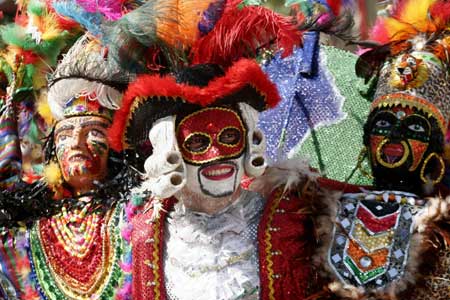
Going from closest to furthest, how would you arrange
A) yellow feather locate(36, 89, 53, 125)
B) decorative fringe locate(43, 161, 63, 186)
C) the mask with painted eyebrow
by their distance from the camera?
1. the mask with painted eyebrow
2. decorative fringe locate(43, 161, 63, 186)
3. yellow feather locate(36, 89, 53, 125)

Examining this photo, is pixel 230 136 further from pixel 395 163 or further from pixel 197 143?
pixel 395 163

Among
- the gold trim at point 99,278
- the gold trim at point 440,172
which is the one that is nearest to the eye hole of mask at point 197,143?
the gold trim at point 99,278

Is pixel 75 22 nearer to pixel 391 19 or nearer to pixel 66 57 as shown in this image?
pixel 66 57

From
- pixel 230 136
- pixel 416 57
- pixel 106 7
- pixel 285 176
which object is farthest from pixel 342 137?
pixel 106 7

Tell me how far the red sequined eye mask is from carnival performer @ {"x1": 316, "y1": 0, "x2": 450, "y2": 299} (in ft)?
1.56

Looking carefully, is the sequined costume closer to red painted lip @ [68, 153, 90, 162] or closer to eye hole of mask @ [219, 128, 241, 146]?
eye hole of mask @ [219, 128, 241, 146]

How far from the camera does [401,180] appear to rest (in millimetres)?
3553

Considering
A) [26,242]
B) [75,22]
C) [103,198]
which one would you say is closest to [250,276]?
[103,198]

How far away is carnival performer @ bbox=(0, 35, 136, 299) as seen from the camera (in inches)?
152

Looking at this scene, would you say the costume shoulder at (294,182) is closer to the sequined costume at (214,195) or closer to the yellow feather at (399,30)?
the sequined costume at (214,195)

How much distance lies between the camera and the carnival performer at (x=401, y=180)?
3.28 meters

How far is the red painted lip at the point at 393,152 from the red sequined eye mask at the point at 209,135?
0.64 m

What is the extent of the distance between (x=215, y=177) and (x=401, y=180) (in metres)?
0.82

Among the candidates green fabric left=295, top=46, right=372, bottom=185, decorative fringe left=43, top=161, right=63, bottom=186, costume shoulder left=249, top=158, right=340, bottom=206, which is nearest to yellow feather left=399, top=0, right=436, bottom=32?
green fabric left=295, top=46, right=372, bottom=185
